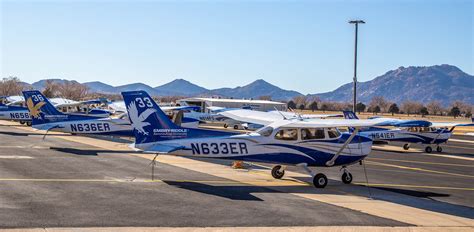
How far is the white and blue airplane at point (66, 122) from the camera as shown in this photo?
3072 centimetres

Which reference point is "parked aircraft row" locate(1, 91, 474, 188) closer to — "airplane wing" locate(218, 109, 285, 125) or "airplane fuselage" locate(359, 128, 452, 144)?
"airplane wing" locate(218, 109, 285, 125)

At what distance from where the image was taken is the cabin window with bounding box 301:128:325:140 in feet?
64.4

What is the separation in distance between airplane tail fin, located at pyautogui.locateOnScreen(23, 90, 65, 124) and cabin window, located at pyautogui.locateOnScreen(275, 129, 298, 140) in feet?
53.8

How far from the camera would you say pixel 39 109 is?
3141 centimetres

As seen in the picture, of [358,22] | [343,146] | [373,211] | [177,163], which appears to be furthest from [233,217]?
[358,22]

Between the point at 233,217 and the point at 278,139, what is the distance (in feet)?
20.8

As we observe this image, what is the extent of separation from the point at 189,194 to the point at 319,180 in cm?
475

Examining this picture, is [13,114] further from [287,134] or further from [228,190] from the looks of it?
[228,190]

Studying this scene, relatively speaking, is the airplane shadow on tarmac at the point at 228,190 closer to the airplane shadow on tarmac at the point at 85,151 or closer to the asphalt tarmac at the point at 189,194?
the asphalt tarmac at the point at 189,194

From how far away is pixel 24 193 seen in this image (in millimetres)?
15562

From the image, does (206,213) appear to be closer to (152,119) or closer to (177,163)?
(152,119)

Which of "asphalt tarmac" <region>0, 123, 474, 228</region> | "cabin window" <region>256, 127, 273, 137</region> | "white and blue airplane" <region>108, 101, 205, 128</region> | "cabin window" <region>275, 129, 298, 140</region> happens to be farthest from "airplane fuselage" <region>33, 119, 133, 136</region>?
"cabin window" <region>275, 129, 298, 140</region>

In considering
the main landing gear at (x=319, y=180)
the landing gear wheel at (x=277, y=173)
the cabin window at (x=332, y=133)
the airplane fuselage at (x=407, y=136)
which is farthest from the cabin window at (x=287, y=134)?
the airplane fuselage at (x=407, y=136)

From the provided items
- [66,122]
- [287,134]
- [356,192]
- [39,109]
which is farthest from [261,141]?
[39,109]
